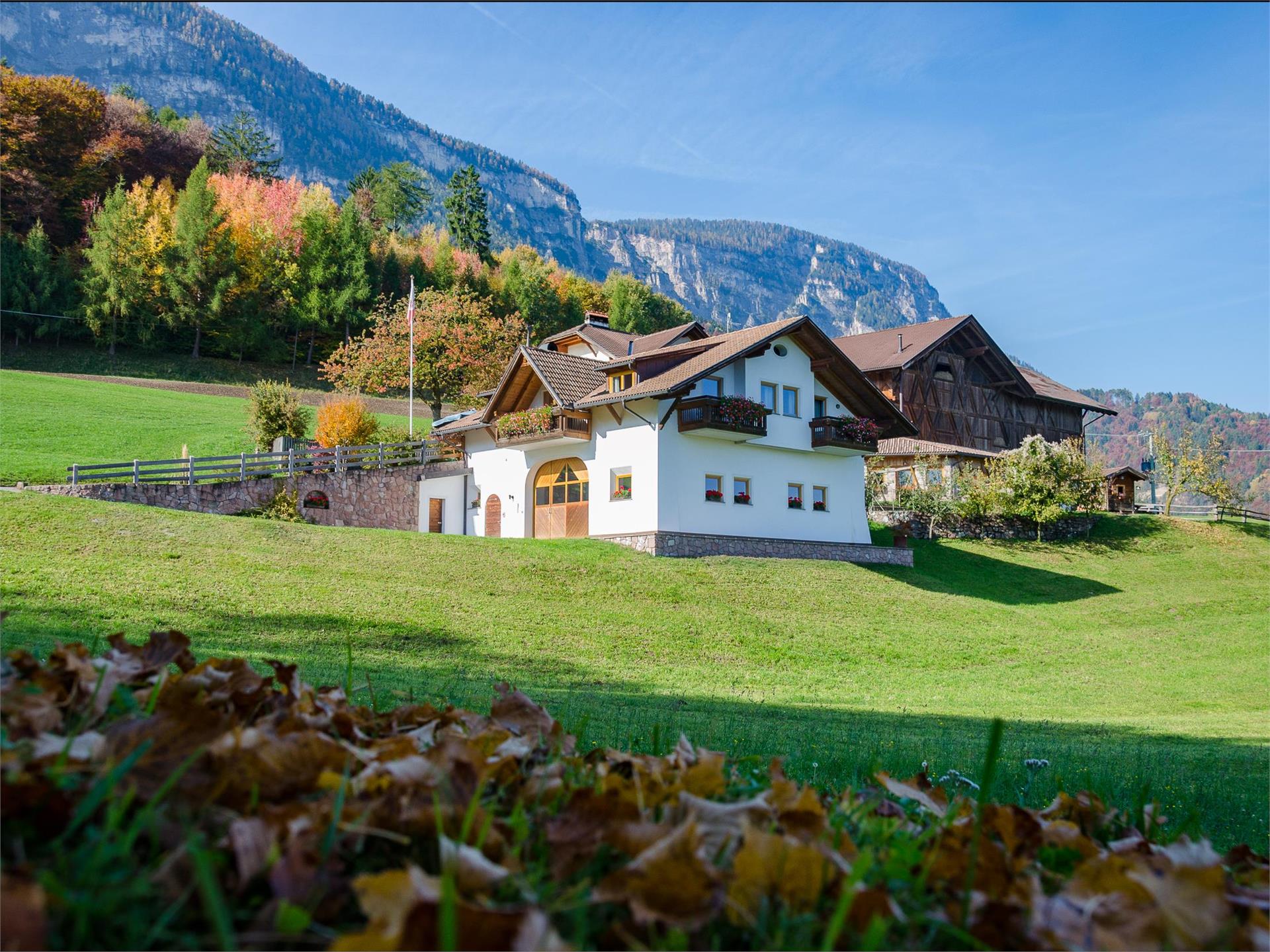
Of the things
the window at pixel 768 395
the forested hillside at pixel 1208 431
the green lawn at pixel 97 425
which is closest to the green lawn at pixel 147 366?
the green lawn at pixel 97 425

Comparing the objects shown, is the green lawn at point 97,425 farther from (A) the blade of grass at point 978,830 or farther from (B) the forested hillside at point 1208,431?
(B) the forested hillside at point 1208,431

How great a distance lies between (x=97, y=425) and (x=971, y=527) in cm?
3596

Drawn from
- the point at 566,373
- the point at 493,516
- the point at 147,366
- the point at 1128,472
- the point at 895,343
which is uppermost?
the point at 895,343

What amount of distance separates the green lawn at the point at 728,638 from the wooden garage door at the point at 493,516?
21.1 ft

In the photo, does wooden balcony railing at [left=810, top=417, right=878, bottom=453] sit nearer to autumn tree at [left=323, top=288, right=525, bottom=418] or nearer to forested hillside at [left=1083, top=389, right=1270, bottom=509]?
autumn tree at [left=323, top=288, right=525, bottom=418]

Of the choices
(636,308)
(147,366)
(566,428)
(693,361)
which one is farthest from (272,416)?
(636,308)

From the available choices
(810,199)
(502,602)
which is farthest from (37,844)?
(502,602)

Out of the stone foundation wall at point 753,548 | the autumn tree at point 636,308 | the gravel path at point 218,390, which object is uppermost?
the autumn tree at point 636,308

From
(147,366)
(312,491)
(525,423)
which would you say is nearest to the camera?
(525,423)

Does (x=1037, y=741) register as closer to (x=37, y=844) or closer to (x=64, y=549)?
(x=37, y=844)

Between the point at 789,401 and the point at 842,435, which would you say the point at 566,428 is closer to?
the point at 789,401

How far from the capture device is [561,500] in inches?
1175

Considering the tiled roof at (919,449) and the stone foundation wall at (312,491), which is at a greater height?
the tiled roof at (919,449)

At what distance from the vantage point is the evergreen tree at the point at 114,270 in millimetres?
52750
